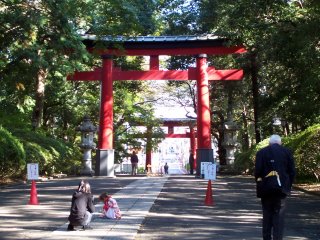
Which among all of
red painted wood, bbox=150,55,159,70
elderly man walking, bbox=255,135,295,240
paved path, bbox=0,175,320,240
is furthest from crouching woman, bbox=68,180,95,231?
red painted wood, bbox=150,55,159,70

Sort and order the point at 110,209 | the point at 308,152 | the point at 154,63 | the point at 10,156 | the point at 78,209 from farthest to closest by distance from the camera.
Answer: the point at 154,63, the point at 10,156, the point at 308,152, the point at 110,209, the point at 78,209

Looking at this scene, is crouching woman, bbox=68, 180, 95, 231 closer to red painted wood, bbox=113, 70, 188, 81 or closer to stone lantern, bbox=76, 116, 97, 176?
red painted wood, bbox=113, 70, 188, 81

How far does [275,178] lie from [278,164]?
22 cm

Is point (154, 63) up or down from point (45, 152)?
up

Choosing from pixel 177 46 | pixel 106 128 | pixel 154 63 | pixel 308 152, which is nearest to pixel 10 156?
pixel 106 128

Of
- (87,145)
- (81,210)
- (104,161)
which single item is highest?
(87,145)

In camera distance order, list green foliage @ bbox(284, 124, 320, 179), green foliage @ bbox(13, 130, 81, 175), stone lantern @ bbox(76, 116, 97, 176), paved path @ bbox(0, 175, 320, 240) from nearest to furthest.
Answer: paved path @ bbox(0, 175, 320, 240) < green foliage @ bbox(284, 124, 320, 179) < green foliage @ bbox(13, 130, 81, 175) < stone lantern @ bbox(76, 116, 97, 176)

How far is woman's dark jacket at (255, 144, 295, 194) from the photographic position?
7328 millimetres

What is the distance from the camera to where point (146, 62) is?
3938 centimetres

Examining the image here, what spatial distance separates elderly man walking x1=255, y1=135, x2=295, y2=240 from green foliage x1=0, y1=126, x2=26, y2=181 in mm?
13933

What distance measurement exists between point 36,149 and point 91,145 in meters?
8.06

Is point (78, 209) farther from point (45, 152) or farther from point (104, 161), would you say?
point (104, 161)

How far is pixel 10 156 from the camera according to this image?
69.9 feet

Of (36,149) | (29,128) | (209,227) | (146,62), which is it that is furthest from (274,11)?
(146,62)
